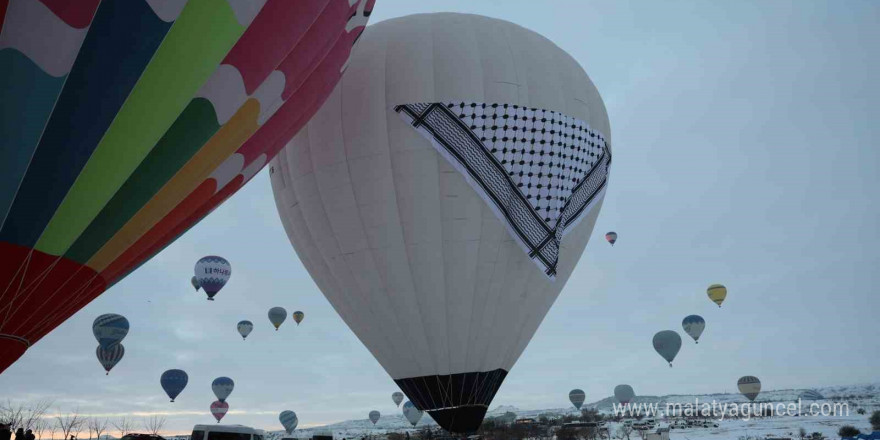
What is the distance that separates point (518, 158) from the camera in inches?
504

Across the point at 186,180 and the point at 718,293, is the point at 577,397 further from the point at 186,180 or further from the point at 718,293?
the point at 186,180

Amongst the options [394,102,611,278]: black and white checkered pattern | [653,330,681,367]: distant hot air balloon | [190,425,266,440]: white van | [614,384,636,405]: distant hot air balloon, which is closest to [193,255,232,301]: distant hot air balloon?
[190,425,266,440]: white van

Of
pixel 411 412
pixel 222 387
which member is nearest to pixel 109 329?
pixel 222 387

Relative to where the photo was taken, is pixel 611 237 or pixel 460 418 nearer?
pixel 460 418

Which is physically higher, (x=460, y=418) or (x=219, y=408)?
(x=219, y=408)

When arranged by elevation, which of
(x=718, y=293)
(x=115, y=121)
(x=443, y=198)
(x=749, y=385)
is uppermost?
(x=718, y=293)

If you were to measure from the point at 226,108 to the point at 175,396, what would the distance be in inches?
1074

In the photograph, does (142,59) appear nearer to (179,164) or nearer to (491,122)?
(179,164)

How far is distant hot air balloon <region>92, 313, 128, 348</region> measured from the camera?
23703 millimetres

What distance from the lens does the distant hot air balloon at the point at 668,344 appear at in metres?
35.8

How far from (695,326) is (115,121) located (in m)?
35.1

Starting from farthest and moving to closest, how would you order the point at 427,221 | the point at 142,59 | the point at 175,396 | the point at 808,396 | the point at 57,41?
the point at 808,396
the point at 175,396
the point at 427,221
the point at 142,59
the point at 57,41

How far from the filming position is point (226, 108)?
6.57 meters

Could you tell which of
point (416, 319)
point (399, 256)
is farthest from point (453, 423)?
point (399, 256)
